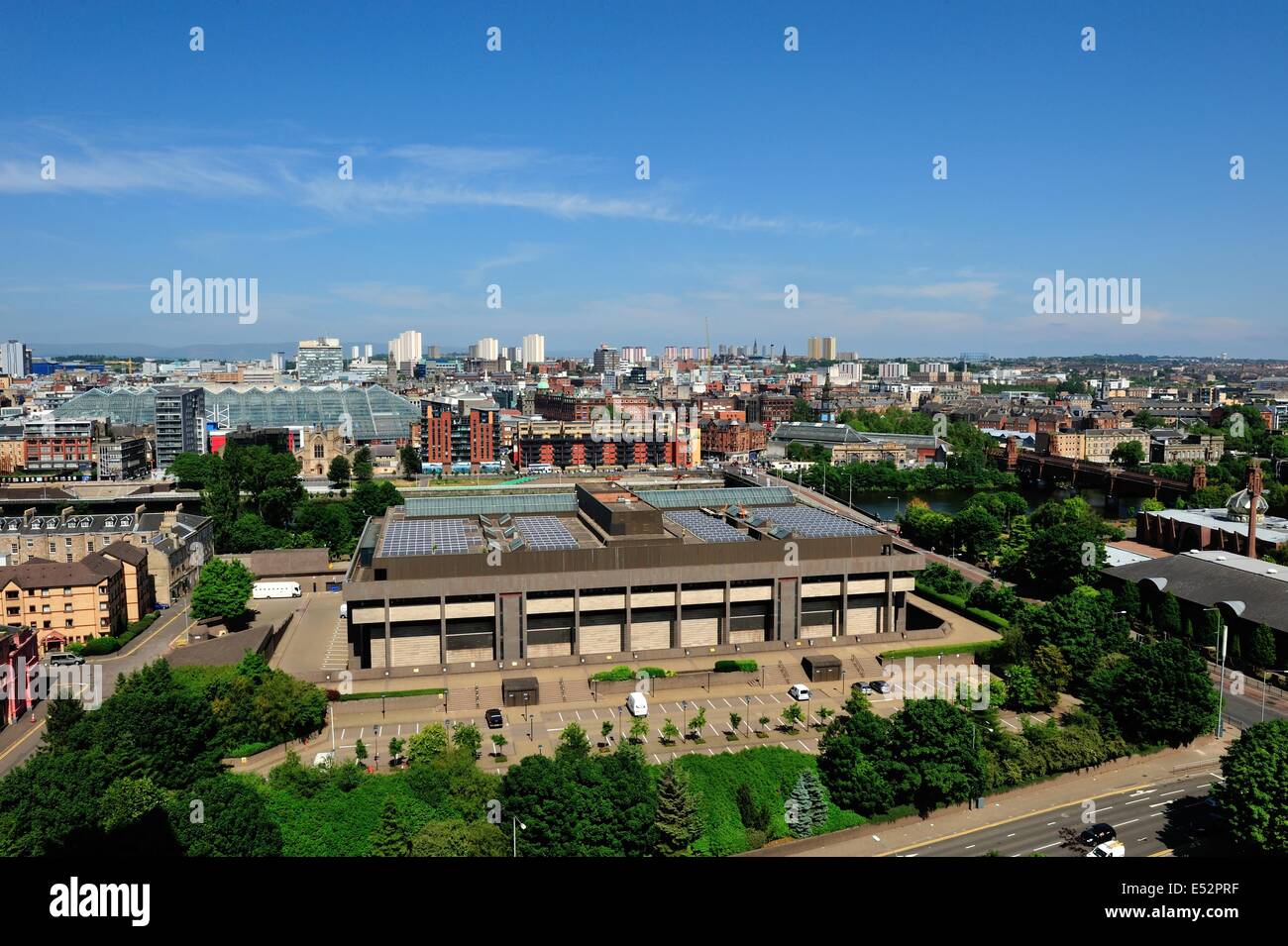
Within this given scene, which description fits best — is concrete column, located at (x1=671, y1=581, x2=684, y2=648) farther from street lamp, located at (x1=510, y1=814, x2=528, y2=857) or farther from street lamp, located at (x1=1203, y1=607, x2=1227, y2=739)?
street lamp, located at (x1=1203, y1=607, x2=1227, y2=739)

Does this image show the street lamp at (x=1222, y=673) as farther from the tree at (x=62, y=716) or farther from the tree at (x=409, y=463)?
the tree at (x=409, y=463)

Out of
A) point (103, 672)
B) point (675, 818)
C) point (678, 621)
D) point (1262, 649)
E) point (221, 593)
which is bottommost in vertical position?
point (103, 672)

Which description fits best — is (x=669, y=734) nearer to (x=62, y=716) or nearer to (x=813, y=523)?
(x=62, y=716)

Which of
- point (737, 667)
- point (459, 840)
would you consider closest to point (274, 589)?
point (737, 667)

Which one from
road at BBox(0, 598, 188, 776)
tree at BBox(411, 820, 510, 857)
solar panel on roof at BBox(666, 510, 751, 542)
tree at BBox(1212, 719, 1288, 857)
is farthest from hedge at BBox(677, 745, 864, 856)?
road at BBox(0, 598, 188, 776)

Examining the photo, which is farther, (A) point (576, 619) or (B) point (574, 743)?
(A) point (576, 619)
